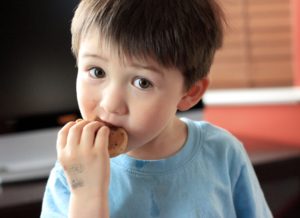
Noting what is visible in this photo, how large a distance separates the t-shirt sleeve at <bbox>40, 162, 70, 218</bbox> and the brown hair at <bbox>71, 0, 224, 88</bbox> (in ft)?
0.75

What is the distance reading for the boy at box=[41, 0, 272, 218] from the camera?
2.60 ft

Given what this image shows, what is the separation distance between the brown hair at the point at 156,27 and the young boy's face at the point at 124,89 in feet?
0.06

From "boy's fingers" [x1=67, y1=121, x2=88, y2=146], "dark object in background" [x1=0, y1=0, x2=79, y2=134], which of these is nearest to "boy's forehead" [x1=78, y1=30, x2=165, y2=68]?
"boy's fingers" [x1=67, y1=121, x2=88, y2=146]

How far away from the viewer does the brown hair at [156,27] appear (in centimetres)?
79

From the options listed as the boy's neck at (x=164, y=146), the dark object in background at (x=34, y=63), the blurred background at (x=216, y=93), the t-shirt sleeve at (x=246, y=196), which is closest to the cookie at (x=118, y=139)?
the boy's neck at (x=164, y=146)

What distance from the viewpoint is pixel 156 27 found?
2.62 feet

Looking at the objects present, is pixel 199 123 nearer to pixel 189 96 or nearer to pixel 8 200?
pixel 189 96

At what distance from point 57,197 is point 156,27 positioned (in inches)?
13.6

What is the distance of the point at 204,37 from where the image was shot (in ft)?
2.81

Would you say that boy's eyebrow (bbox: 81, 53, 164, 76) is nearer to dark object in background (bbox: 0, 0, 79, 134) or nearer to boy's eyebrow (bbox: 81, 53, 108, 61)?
boy's eyebrow (bbox: 81, 53, 108, 61)

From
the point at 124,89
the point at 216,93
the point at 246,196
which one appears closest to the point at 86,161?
the point at 124,89

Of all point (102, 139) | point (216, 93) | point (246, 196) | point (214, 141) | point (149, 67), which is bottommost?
point (216, 93)

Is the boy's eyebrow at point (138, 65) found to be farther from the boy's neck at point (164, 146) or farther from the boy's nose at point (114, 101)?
the boy's neck at point (164, 146)

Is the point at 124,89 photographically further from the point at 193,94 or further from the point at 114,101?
the point at 193,94
